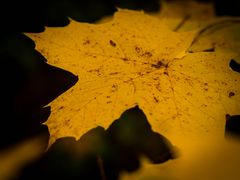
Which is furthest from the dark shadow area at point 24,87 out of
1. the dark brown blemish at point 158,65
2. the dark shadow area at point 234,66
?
the dark shadow area at point 234,66

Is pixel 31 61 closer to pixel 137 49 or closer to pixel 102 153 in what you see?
pixel 102 153

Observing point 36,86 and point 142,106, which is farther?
point 36,86

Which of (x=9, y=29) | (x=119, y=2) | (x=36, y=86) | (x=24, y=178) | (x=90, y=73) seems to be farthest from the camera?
(x=119, y=2)

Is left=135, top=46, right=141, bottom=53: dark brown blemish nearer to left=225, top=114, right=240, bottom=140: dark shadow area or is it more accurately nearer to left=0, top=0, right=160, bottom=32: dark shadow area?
left=225, top=114, right=240, bottom=140: dark shadow area

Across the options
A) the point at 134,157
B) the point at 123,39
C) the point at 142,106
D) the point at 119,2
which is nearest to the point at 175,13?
the point at 119,2

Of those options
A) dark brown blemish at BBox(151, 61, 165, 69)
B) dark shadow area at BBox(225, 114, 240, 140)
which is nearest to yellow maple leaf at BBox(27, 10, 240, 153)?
dark brown blemish at BBox(151, 61, 165, 69)

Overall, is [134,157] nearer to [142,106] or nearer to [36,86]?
[142,106]

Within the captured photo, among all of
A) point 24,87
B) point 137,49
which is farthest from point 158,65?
point 24,87

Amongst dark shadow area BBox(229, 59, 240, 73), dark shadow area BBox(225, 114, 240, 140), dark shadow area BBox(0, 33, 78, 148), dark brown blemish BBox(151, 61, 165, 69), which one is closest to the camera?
dark brown blemish BBox(151, 61, 165, 69)
